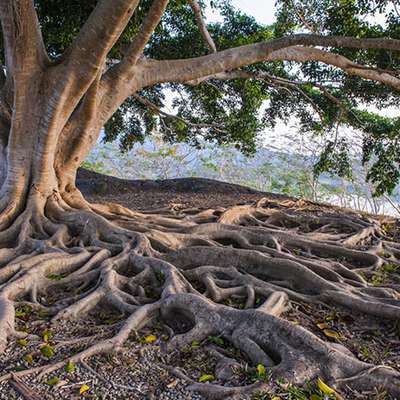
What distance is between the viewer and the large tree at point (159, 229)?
3049 mm

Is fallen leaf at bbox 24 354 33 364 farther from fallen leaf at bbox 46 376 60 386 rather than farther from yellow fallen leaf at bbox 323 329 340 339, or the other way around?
yellow fallen leaf at bbox 323 329 340 339

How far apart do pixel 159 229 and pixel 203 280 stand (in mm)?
1336

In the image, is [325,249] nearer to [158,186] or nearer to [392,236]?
[392,236]

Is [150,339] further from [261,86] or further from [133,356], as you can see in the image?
[261,86]

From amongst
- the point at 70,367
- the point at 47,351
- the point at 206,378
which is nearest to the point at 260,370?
the point at 206,378

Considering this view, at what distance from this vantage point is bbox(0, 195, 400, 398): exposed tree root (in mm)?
2670

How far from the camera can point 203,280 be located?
13.2 feet

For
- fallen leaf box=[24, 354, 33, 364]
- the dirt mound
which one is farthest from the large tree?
the dirt mound

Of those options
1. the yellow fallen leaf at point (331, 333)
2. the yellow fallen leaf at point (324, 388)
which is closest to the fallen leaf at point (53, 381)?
the yellow fallen leaf at point (324, 388)

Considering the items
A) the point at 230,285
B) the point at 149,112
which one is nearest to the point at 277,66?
the point at 149,112

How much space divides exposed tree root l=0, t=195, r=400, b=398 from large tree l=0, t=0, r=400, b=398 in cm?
1

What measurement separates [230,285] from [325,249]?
1.74 meters

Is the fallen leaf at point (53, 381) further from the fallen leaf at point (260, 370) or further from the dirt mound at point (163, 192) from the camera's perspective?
the dirt mound at point (163, 192)

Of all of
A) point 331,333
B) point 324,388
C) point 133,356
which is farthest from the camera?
point 331,333
